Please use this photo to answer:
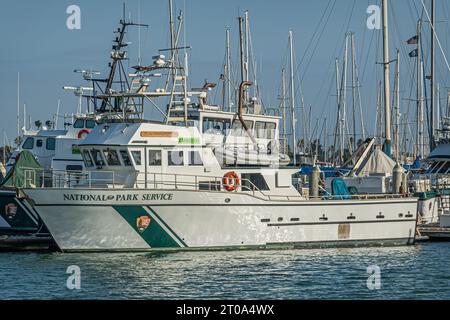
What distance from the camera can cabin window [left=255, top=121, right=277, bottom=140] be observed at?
3380 cm

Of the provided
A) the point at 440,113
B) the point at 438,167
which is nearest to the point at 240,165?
the point at 438,167

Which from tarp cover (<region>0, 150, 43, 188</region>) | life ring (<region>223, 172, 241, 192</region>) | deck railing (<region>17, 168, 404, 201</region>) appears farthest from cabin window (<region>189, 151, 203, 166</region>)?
tarp cover (<region>0, 150, 43, 188</region>)

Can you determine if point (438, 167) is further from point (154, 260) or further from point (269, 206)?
point (154, 260)

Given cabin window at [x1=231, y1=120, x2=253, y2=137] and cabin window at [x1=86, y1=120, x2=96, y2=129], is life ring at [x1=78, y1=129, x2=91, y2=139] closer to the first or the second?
cabin window at [x1=86, y1=120, x2=96, y2=129]

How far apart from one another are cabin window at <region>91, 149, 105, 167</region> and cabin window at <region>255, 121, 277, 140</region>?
22.9ft

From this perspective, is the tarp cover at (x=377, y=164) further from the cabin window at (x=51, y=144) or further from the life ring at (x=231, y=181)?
the cabin window at (x=51, y=144)

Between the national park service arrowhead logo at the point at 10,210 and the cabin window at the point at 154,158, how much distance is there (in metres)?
6.08

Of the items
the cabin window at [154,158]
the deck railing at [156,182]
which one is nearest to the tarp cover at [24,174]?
the deck railing at [156,182]

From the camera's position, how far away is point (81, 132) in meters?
39.4

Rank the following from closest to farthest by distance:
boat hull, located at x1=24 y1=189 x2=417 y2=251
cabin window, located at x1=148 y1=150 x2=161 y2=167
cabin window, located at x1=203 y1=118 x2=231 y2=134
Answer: boat hull, located at x1=24 y1=189 x2=417 y2=251 < cabin window, located at x1=148 y1=150 x2=161 y2=167 < cabin window, located at x1=203 y1=118 x2=231 y2=134

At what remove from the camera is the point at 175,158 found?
96.6 feet

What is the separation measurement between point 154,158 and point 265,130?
6304 mm

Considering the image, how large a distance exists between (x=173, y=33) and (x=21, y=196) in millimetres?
8811

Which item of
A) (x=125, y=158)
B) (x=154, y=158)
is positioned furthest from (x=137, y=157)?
(x=154, y=158)
